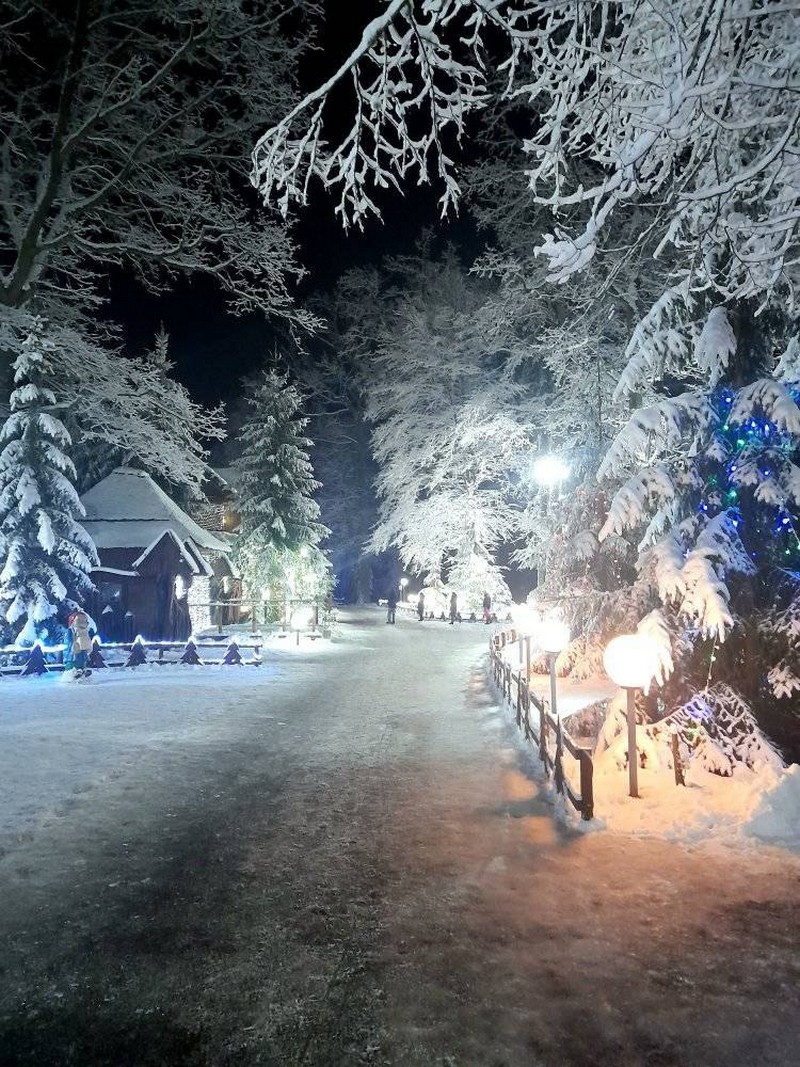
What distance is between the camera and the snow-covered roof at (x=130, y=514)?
23.2 m

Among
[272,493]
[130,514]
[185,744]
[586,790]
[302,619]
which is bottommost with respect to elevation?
[185,744]

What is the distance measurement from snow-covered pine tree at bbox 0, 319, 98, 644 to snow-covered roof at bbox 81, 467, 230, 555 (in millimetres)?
4163

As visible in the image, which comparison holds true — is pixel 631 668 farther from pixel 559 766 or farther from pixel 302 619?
pixel 302 619

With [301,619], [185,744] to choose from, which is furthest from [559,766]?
[301,619]

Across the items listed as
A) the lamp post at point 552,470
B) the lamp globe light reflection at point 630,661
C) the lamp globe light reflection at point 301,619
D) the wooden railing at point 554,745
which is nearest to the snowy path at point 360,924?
the wooden railing at point 554,745

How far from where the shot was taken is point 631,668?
714 cm

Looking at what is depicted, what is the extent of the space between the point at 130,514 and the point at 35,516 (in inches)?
228

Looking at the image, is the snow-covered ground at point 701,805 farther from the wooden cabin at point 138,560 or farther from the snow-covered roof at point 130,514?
the snow-covered roof at point 130,514

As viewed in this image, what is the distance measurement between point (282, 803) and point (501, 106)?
61.5 feet

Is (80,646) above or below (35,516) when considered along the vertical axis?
below

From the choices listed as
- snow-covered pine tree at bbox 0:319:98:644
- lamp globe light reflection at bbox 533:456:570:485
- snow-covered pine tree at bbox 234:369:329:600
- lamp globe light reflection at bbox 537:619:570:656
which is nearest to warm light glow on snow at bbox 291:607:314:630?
snow-covered pine tree at bbox 234:369:329:600

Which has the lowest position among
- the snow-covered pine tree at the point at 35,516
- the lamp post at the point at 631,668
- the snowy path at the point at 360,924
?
the snowy path at the point at 360,924

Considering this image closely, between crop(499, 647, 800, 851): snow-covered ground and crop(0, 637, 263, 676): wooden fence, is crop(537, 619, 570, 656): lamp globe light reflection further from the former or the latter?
crop(0, 637, 263, 676): wooden fence

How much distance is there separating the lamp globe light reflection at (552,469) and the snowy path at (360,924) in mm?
10908
